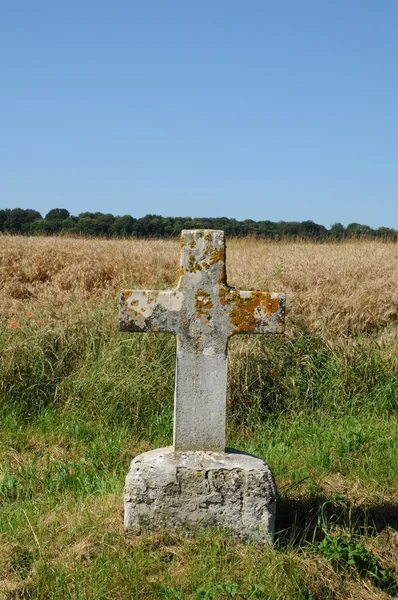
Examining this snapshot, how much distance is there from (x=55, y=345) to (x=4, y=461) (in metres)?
1.98

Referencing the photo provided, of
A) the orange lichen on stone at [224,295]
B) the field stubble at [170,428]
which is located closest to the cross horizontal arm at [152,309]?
the orange lichen on stone at [224,295]

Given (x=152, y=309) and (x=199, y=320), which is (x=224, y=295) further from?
(x=152, y=309)

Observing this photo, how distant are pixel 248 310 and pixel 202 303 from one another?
275mm

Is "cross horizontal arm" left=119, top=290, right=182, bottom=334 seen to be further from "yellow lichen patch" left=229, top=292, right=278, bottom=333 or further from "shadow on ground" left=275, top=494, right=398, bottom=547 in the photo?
"shadow on ground" left=275, top=494, right=398, bottom=547

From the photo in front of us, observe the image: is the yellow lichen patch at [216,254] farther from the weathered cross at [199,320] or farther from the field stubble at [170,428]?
the field stubble at [170,428]

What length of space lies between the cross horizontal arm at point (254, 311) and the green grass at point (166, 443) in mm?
1130

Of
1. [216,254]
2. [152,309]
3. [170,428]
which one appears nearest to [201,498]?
[152,309]

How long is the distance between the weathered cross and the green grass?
0.68 metres

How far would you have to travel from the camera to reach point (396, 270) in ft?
33.2

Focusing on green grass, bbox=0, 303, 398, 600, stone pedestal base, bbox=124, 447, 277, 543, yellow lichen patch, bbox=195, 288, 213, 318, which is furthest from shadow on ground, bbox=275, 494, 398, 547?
yellow lichen patch, bbox=195, 288, 213, 318

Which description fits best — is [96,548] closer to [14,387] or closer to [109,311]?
[14,387]

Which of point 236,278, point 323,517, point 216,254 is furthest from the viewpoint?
point 236,278

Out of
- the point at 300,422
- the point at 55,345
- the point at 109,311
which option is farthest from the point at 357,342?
the point at 55,345

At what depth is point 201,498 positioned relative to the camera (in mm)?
3523
